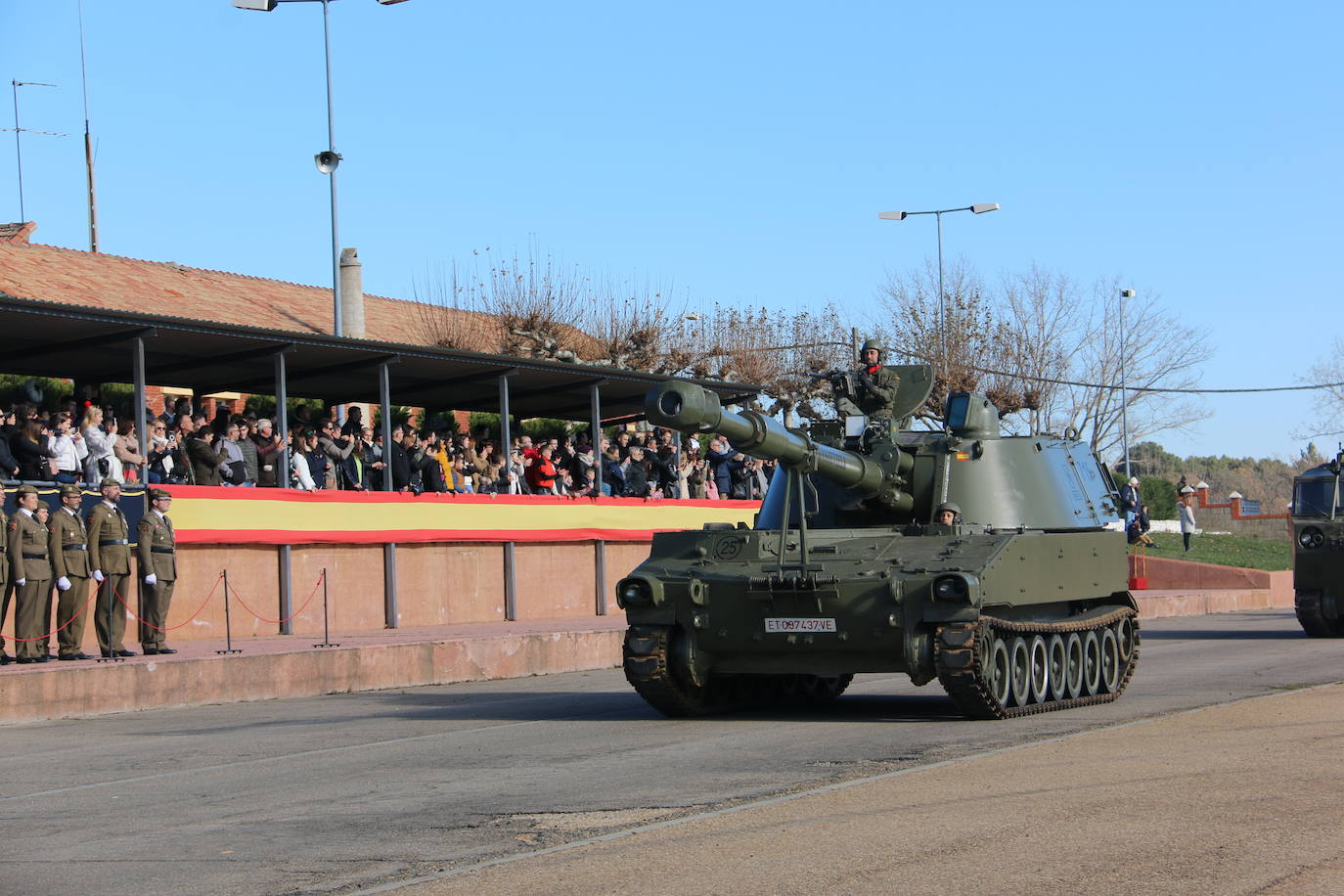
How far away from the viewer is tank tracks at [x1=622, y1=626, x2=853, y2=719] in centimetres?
1393

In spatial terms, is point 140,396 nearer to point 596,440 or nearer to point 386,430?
point 386,430

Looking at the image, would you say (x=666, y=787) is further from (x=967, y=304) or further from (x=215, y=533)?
(x=967, y=304)

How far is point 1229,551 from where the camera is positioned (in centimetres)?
4981

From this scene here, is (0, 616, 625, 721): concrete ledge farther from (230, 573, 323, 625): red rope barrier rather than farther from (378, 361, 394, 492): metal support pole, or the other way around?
(378, 361, 394, 492): metal support pole

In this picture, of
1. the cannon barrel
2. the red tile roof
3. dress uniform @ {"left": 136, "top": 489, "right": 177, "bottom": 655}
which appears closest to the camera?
the cannon barrel

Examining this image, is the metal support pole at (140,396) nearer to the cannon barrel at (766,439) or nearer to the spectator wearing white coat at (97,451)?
the spectator wearing white coat at (97,451)

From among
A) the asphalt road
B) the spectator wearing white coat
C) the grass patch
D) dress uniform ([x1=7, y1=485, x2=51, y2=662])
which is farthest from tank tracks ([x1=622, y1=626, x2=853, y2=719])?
the grass patch

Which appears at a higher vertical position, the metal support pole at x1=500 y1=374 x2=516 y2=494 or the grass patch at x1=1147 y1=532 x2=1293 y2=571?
the metal support pole at x1=500 y1=374 x2=516 y2=494

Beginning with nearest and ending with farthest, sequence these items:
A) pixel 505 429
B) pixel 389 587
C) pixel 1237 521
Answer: pixel 389 587 → pixel 505 429 → pixel 1237 521

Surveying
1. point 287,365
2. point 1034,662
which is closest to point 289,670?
point 1034,662

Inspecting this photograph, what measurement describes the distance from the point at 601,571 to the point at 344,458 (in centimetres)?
568

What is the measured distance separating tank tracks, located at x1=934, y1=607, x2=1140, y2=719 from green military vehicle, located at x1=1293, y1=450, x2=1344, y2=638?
30.1 ft

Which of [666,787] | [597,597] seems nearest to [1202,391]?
[597,597]

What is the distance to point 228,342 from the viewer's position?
22812mm
